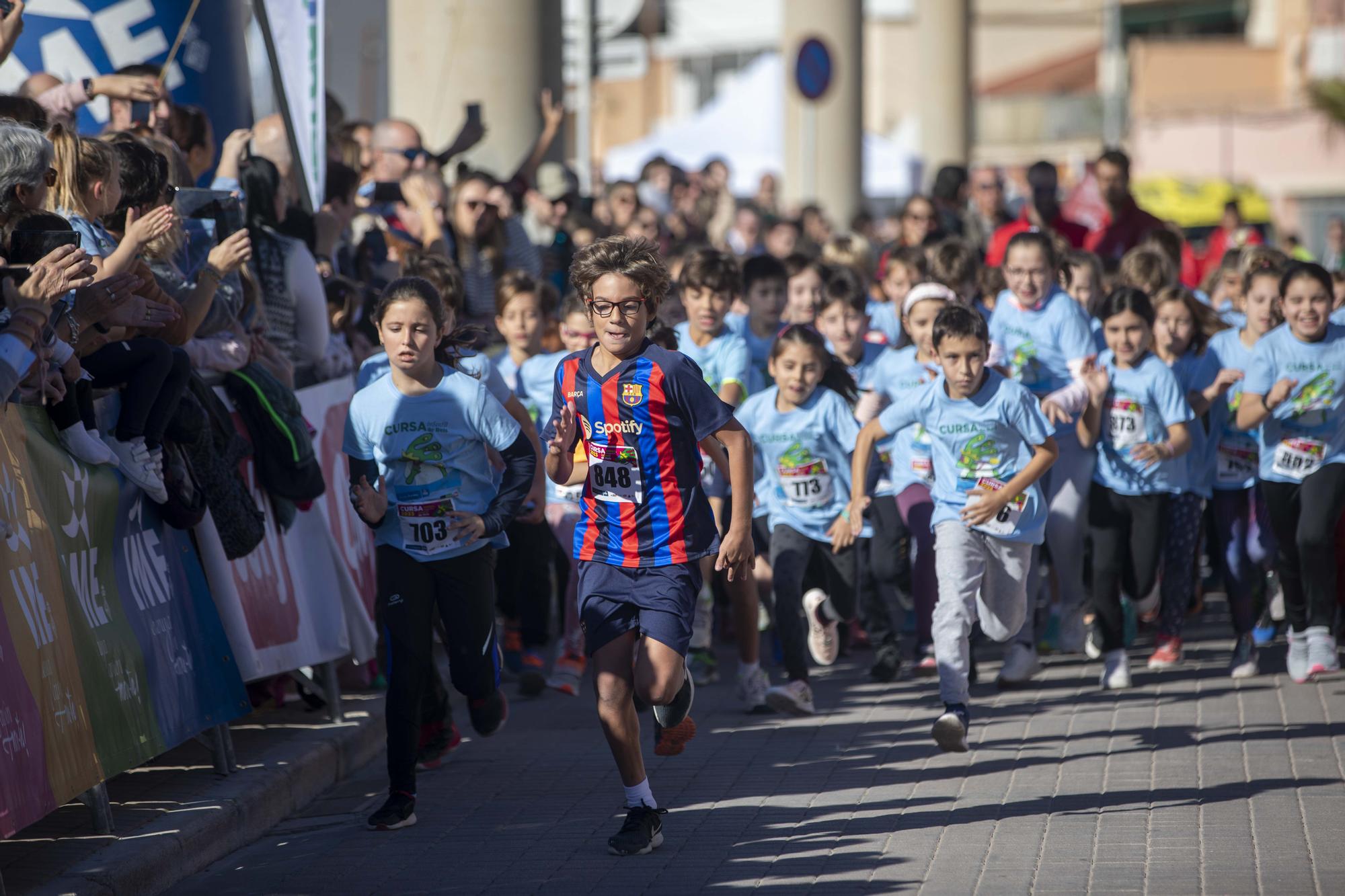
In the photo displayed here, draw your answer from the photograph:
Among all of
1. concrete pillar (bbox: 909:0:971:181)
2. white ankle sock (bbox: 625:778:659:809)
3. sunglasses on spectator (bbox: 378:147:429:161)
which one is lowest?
white ankle sock (bbox: 625:778:659:809)

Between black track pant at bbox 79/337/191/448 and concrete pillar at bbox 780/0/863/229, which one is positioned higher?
concrete pillar at bbox 780/0/863/229

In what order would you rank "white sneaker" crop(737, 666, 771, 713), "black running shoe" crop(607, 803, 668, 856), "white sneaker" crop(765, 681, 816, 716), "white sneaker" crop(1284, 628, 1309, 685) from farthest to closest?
1. "white sneaker" crop(1284, 628, 1309, 685)
2. "white sneaker" crop(737, 666, 771, 713)
3. "white sneaker" crop(765, 681, 816, 716)
4. "black running shoe" crop(607, 803, 668, 856)

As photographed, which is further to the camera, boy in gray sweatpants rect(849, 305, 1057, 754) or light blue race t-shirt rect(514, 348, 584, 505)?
light blue race t-shirt rect(514, 348, 584, 505)

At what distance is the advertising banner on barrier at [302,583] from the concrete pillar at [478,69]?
542 centimetres

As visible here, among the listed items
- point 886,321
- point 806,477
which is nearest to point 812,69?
point 886,321

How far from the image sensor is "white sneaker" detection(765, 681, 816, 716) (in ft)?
27.1

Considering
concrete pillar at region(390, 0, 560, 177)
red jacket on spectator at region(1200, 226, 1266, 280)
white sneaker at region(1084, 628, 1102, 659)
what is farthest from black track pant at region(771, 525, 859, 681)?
concrete pillar at region(390, 0, 560, 177)

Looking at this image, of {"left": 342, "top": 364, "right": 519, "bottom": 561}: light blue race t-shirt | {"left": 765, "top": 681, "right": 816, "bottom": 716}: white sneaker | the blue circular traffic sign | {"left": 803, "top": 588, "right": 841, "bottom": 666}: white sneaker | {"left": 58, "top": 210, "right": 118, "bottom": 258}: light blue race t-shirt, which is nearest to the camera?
{"left": 58, "top": 210, "right": 118, "bottom": 258}: light blue race t-shirt

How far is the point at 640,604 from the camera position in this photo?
19.7 ft

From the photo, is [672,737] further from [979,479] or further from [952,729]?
[979,479]

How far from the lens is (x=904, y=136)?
41.8 m

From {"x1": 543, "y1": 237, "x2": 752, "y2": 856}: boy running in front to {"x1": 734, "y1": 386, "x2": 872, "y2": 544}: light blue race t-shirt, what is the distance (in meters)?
2.54

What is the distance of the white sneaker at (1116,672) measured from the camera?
8.88 meters

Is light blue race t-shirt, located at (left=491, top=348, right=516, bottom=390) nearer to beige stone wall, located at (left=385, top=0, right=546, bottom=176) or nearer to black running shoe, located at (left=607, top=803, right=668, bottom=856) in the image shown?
black running shoe, located at (left=607, top=803, right=668, bottom=856)
